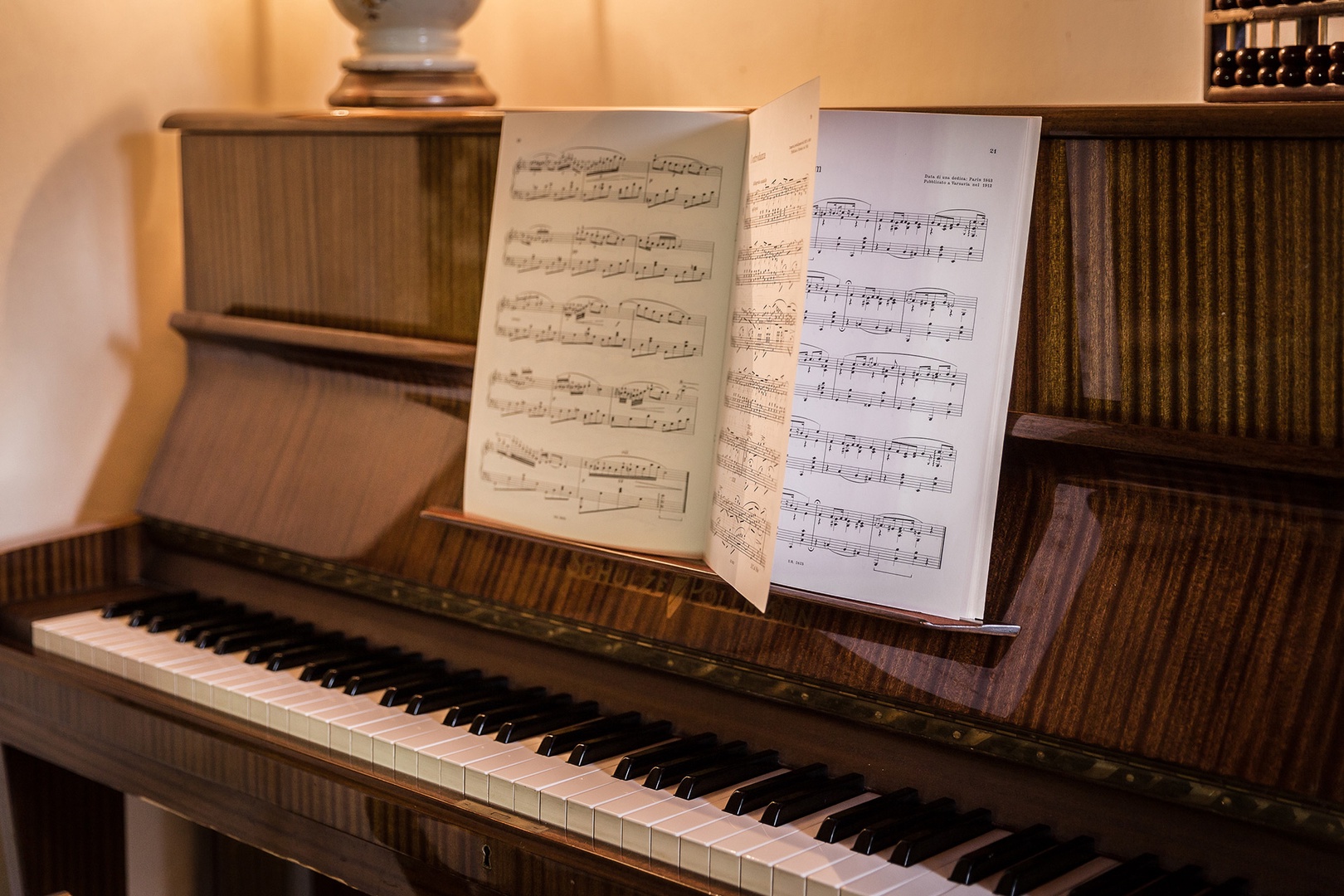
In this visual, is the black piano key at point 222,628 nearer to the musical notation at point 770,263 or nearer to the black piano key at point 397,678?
the black piano key at point 397,678

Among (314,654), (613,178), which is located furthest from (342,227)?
(314,654)

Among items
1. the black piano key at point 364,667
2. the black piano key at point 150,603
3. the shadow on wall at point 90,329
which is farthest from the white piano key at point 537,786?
the shadow on wall at point 90,329

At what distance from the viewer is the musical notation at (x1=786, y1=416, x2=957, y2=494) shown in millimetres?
1263

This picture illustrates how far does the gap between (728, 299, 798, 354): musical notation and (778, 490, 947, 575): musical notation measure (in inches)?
6.9

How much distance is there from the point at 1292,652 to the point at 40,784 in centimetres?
192

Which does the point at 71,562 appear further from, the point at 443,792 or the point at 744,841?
the point at 744,841

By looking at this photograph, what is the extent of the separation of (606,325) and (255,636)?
2.42ft

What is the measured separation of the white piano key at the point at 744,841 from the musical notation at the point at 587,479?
0.42 m

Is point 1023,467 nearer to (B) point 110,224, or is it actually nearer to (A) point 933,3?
(A) point 933,3

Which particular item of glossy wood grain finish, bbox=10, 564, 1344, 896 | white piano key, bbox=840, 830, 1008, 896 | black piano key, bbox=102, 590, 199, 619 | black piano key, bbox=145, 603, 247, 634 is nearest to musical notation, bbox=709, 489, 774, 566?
glossy wood grain finish, bbox=10, 564, 1344, 896

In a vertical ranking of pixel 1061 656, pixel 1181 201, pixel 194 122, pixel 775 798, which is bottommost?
pixel 775 798

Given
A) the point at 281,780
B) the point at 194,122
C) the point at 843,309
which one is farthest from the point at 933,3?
the point at 281,780

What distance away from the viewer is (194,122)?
2061 millimetres

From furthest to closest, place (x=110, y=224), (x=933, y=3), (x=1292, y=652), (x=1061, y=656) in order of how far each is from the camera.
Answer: (x=110, y=224)
(x=933, y=3)
(x=1061, y=656)
(x=1292, y=652)
